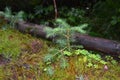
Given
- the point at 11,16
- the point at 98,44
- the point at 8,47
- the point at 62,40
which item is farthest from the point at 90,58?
the point at 11,16

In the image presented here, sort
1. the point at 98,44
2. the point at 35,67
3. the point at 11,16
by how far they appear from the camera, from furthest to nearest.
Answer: the point at 11,16
the point at 98,44
the point at 35,67

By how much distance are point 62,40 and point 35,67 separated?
2.19 feet

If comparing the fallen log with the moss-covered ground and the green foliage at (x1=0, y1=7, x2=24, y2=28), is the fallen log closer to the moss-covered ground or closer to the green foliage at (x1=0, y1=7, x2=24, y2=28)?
the moss-covered ground

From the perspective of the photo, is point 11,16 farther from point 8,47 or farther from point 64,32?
point 64,32

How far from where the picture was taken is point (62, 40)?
4.68 m

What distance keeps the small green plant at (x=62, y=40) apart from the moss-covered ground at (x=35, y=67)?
108mm

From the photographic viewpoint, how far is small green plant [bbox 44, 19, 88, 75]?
4.54 meters

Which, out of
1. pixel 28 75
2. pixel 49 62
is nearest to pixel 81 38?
pixel 49 62

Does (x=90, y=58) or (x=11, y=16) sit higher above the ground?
(x=11, y=16)

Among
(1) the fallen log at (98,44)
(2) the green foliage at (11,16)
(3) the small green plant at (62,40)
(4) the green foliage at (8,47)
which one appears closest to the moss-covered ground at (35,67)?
(4) the green foliage at (8,47)

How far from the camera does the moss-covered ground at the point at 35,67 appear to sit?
14.2ft

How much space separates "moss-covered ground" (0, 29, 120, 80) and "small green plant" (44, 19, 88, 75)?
4.3 inches

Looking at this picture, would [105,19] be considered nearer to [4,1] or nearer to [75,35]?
[75,35]

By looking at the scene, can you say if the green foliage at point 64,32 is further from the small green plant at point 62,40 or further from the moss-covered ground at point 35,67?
the moss-covered ground at point 35,67
